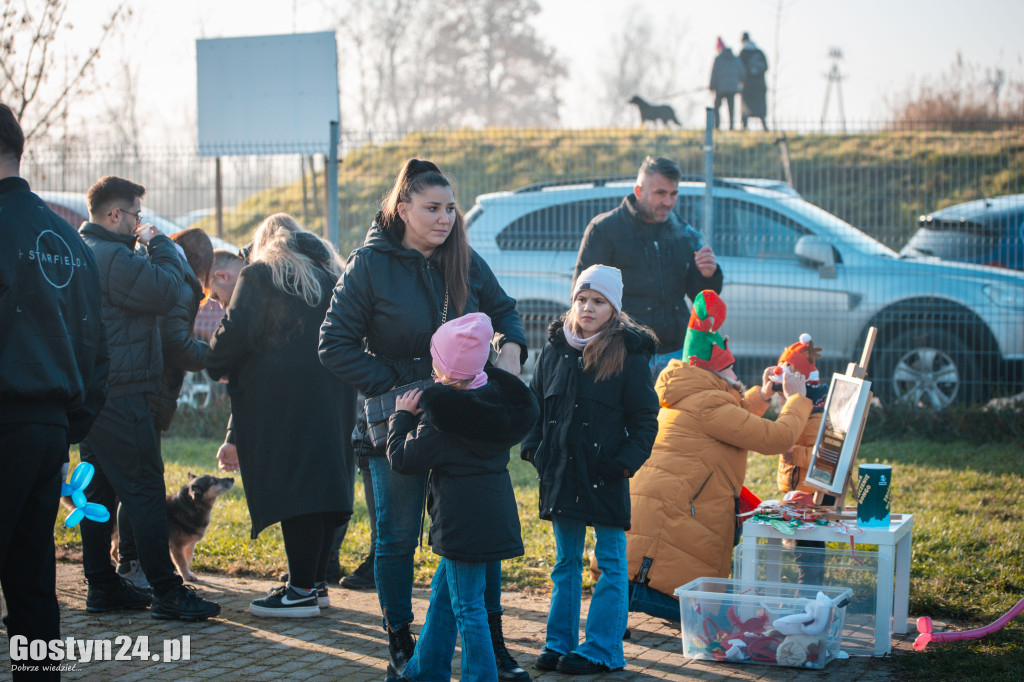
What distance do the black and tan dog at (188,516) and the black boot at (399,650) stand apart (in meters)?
2.00

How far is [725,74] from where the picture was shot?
20047 mm

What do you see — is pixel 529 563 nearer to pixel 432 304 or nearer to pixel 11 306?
pixel 432 304

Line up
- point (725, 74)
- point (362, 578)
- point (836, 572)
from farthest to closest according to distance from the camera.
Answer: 1. point (725, 74)
2. point (362, 578)
3. point (836, 572)

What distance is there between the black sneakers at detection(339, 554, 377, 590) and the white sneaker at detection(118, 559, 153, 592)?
104 centimetres

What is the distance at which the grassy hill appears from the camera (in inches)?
365

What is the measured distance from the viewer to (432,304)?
13.0 feet

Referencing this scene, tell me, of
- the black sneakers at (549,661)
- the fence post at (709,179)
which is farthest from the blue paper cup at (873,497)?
the fence post at (709,179)

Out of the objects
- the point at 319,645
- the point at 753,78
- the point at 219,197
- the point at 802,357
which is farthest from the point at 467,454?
the point at 753,78

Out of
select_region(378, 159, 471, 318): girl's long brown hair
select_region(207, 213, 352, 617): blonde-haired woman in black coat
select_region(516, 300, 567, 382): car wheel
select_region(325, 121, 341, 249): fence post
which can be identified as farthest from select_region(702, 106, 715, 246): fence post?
select_region(378, 159, 471, 318): girl's long brown hair

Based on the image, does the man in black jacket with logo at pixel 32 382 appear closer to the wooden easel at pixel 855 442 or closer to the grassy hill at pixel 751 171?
the wooden easel at pixel 855 442

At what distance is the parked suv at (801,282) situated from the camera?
28.8ft

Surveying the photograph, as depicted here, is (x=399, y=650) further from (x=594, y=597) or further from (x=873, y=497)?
(x=873, y=497)

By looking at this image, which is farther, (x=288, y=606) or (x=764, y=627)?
(x=288, y=606)

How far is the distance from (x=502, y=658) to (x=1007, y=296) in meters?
6.69
